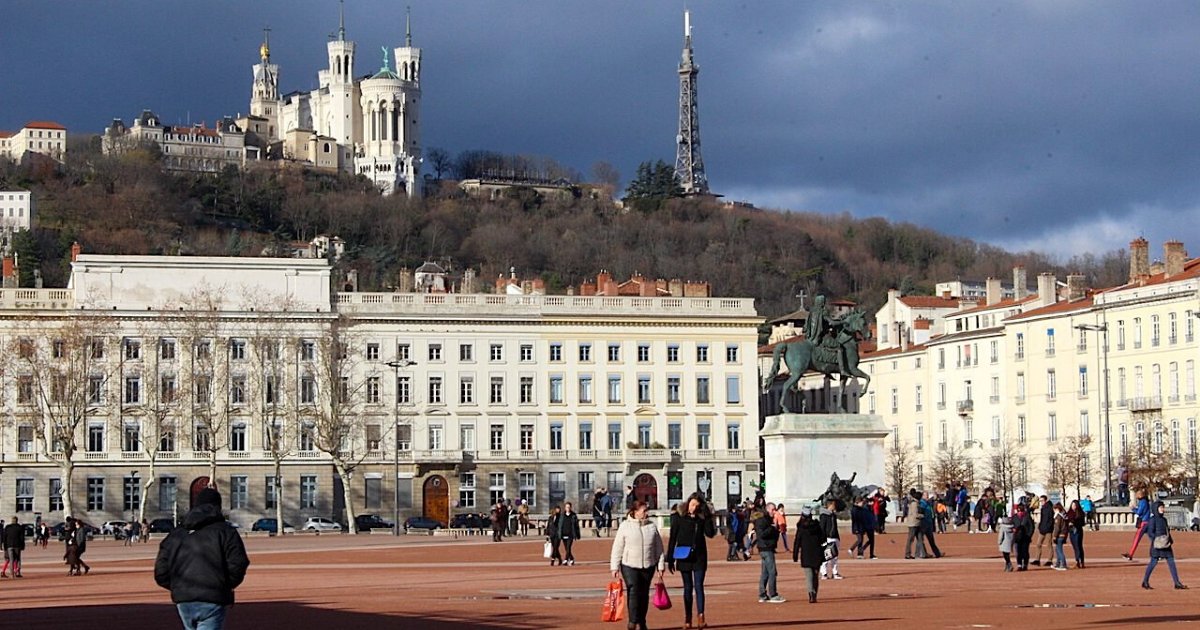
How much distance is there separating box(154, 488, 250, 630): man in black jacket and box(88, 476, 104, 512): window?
86598mm

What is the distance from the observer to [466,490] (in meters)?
104

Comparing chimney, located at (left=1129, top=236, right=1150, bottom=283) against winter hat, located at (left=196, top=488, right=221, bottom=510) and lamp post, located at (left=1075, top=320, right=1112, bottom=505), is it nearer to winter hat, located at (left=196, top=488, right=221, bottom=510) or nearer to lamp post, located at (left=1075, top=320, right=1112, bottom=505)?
lamp post, located at (left=1075, top=320, right=1112, bottom=505)

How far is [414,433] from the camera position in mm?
104125

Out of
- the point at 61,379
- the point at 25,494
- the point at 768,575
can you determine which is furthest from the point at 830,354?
the point at 25,494

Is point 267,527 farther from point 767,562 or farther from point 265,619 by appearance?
point 265,619

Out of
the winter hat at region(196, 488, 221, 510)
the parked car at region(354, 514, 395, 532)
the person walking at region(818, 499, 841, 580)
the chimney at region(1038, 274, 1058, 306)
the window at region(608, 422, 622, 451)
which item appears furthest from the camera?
the chimney at region(1038, 274, 1058, 306)

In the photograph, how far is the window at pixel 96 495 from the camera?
10081cm

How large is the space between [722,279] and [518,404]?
264ft

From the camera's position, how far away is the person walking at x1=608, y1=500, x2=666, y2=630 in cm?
2364

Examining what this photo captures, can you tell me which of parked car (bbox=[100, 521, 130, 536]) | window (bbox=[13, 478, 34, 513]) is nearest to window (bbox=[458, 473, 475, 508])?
parked car (bbox=[100, 521, 130, 536])

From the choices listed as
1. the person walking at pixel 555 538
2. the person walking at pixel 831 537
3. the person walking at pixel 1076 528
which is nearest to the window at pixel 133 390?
the person walking at pixel 555 538

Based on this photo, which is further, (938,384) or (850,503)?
(938,384)

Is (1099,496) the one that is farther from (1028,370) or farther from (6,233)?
(6,233)

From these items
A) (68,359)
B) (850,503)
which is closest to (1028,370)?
(68,359)
